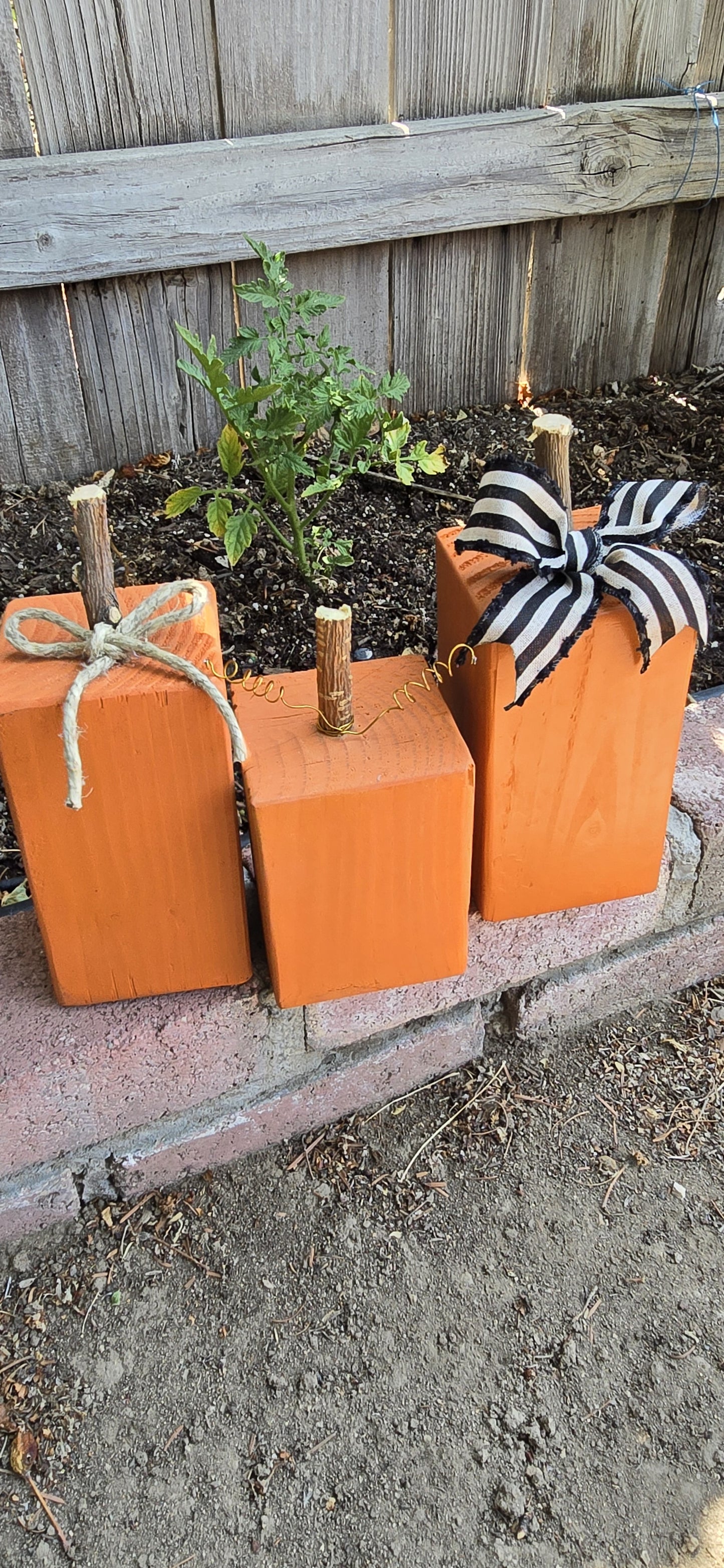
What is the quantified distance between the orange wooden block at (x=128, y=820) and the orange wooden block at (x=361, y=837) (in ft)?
0.19

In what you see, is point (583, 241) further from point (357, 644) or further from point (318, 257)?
point (357, 644)

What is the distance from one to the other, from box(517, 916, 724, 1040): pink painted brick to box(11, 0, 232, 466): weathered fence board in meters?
1.52

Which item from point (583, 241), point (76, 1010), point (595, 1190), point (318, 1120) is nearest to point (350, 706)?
point (76, 1010)

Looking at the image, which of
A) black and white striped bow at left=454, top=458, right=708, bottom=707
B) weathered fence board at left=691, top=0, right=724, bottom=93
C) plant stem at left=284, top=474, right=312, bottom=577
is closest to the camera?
black and white striped bow at left=454, top=458, right=708, bottom=707

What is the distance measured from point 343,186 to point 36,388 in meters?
0.82

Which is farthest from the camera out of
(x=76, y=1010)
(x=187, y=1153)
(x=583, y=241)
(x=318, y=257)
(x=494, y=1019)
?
(x=583, y=241)

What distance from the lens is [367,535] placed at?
7.61 ft

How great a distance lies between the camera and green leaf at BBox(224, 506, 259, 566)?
5.58 feet

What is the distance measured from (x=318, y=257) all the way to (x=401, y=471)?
3.09 feet

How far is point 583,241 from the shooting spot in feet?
9.09

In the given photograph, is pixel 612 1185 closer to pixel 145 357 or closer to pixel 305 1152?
pixel 305 1152

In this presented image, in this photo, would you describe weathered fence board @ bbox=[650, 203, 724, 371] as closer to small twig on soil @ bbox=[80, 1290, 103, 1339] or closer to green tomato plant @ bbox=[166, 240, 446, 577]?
green tomato plant @ bbox=[166, 240, 446, 577]

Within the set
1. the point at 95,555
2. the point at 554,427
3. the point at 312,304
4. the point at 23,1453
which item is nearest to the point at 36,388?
the point at 312,304

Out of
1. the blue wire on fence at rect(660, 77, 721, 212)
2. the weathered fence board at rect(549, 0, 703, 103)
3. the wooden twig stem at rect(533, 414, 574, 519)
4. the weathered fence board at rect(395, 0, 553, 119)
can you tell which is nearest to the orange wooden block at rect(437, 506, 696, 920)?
the wooden twig stem at rect(533, 414, 574, 519)
